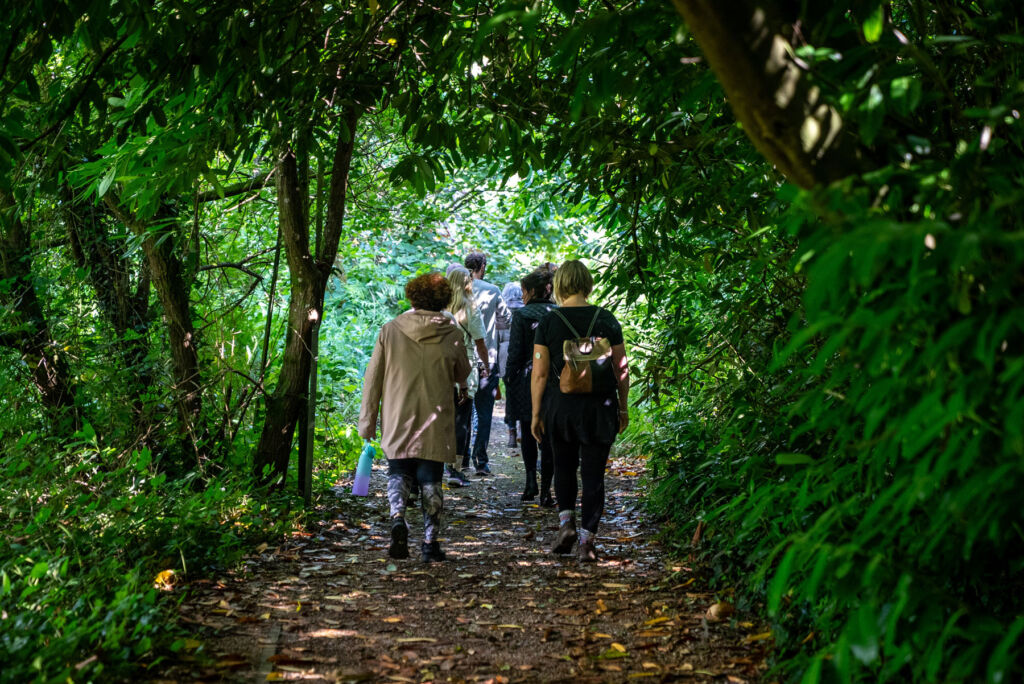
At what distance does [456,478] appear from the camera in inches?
353

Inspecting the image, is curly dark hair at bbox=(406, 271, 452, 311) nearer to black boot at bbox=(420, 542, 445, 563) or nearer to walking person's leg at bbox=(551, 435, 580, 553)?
walking person's leg at bbox=(551, 435, 580, 553)

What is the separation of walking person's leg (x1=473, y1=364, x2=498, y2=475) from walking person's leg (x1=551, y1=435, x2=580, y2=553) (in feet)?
10.4

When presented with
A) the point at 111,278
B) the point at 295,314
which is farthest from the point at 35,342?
the point at 295,314

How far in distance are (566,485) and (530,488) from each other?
2248 millimetres

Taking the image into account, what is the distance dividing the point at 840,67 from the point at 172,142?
146 inches

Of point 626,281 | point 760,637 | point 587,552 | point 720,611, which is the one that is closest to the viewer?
point 760,637

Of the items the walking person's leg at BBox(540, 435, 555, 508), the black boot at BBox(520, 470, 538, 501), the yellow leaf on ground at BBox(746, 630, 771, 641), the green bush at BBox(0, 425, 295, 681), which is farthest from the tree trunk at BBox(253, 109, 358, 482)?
the yellow leaf on ground at BBox(746, 630, 771, 641)

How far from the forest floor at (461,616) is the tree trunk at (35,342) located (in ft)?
7.87

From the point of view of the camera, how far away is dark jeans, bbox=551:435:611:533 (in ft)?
19.7

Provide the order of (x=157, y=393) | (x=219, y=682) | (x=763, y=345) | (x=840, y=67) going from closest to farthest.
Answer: (x=840, y=67) → (x=219, y=682) → (x=763, y=345) → (x=157, y=393)

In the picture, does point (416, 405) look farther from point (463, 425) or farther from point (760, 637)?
point (760, 637)

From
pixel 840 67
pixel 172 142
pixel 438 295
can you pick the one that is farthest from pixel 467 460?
pixel 840 67

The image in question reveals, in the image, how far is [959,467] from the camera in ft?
6.18

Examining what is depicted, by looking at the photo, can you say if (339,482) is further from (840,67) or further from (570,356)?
(840,67)
